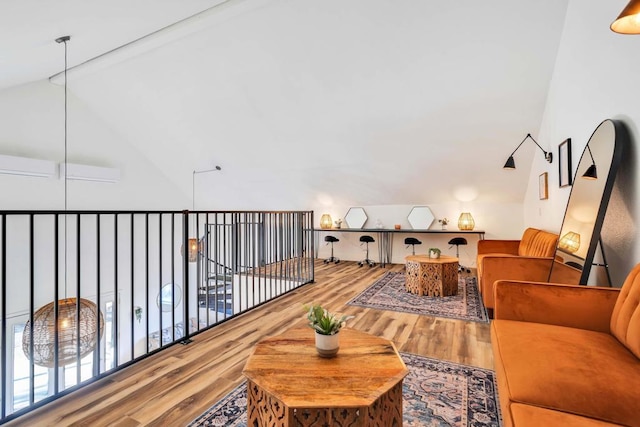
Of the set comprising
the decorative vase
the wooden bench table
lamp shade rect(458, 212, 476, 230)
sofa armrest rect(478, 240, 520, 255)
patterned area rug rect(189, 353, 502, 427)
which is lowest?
patterned area rug rect(189, 353, 502, 427)

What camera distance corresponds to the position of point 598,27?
253 centimetres

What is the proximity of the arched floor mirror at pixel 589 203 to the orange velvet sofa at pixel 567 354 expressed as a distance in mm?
565

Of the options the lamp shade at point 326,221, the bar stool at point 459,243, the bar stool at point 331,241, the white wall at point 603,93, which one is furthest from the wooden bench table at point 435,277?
the lamp shade at point 326,221

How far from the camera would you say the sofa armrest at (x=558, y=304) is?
6.29 feet

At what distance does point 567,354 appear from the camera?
1515 mm

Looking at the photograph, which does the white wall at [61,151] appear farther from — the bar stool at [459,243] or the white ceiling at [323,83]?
the bar stool at [459,243]

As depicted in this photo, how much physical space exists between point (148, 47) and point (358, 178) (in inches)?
162

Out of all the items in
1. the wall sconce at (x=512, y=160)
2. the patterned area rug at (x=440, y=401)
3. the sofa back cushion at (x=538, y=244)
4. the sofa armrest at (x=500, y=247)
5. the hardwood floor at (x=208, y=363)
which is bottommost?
the patterned area rug at (x=440, y=401)

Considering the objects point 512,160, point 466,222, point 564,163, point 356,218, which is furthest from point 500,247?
point 356,218

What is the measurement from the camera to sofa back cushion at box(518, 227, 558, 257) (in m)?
3.35

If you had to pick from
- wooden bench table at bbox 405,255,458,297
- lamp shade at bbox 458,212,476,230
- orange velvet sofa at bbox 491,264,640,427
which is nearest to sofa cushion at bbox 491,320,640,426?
orange velvet sofa at bbox 491,264,640,427

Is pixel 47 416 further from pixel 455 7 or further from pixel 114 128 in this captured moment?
pixel 114 128

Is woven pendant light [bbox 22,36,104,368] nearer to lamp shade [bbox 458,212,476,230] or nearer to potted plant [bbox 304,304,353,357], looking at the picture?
potted plant [bbox 304,304,353,357]

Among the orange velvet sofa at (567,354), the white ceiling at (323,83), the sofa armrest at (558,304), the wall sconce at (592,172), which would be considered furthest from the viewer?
the white ceiling at (323,83)
